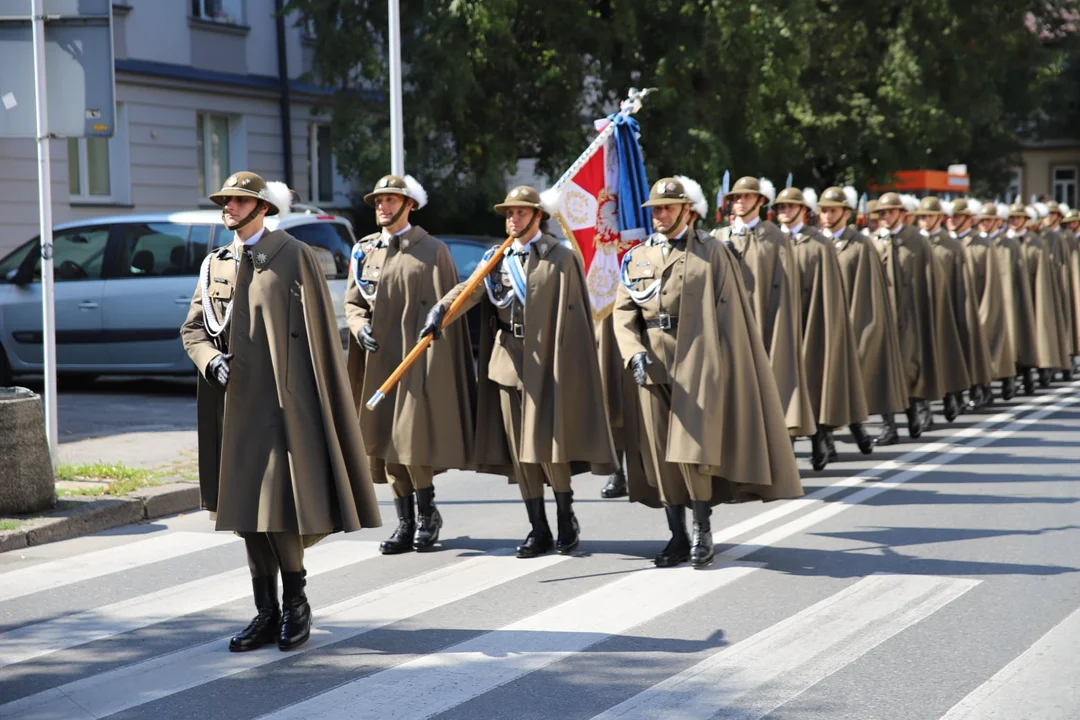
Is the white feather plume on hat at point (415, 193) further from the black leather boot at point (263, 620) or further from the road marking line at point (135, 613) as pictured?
the black leather boot at point (263, 620)

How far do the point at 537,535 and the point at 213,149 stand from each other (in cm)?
1933

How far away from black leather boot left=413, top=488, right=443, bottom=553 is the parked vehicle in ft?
22.3

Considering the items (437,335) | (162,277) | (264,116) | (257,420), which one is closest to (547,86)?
(264,116)

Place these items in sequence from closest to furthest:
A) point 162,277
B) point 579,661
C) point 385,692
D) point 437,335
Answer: point 385,692 < point 579,661 < point 437,335 < point 162,277

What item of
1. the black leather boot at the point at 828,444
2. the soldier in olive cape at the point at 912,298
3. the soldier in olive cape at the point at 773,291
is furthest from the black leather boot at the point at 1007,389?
the soldier in olive cape at the point at 773,291

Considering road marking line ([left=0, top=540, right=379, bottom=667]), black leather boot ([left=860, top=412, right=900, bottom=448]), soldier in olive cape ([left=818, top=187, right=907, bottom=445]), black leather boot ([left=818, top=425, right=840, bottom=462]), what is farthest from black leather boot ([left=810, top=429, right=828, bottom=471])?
road marking line ([left=0, top=540, right=379, bottom=667])

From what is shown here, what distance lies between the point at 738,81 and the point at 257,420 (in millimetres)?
20236

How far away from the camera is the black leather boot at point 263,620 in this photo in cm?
626

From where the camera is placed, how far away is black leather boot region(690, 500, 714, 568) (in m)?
7.78

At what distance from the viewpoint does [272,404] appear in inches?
245

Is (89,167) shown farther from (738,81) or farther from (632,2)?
(738,81)

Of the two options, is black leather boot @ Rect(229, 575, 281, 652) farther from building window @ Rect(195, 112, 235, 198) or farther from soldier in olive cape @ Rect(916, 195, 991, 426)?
building window @ Rect(195, 112, 235, 198)

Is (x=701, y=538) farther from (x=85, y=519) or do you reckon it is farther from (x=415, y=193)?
(x=85, y=519)

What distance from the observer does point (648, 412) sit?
26.5ft
